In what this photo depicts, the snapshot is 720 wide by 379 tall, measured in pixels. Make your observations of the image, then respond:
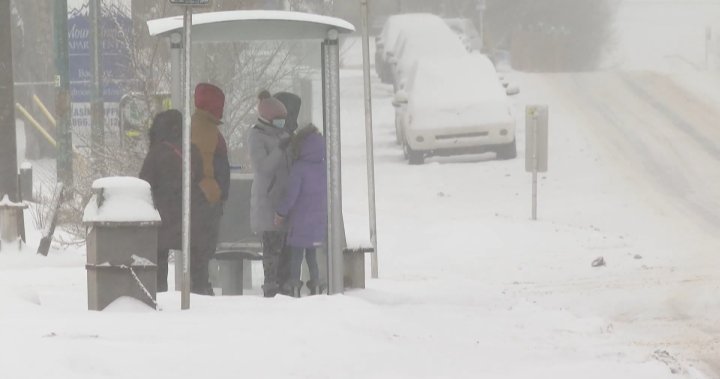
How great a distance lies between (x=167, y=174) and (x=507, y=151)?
18.5 metres

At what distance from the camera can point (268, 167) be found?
38.6ft

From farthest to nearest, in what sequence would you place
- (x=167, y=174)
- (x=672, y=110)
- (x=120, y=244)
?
(x=672, y=110) < (x=167, y=174) < (x=120, y=244)

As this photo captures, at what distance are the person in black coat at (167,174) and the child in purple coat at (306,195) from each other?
3.23 ft

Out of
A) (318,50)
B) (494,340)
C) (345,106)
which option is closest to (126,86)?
(318,50)

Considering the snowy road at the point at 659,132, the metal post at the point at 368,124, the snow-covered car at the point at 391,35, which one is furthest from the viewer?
the snow-covered car at the point at 391,35

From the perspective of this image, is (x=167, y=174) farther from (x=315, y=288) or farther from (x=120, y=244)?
(x=315, y=288)

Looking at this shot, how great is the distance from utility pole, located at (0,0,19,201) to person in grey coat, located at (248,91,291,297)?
491 centimetres

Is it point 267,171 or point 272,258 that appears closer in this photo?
point 267,171

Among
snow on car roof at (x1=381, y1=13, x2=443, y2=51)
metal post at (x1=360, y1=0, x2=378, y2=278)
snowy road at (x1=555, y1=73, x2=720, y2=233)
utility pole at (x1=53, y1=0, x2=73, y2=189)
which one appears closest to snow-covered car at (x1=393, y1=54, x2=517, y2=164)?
snowy road at (x1=555, y1=73, x2=720, y2=233)

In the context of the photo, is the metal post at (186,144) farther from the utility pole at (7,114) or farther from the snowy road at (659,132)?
the snowy road at (659,132)

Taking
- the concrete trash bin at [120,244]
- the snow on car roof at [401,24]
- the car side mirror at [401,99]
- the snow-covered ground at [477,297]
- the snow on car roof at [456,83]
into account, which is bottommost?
the snow-covered ground at [477,297]

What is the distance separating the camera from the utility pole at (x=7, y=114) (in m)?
16.0

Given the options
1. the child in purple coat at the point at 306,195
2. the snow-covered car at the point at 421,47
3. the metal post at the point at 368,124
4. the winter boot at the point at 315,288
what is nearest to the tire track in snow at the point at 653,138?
the snow-covered car at the point at 421,47

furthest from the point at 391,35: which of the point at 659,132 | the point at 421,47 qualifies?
the point at 659,132
